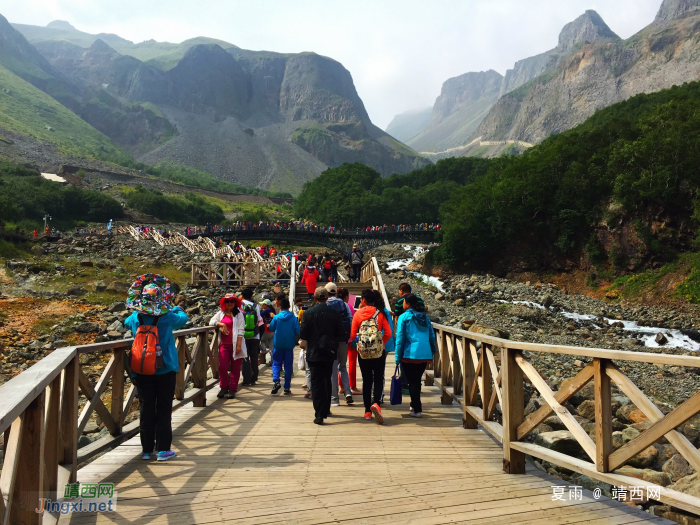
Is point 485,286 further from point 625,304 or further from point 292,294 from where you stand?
point 292,294

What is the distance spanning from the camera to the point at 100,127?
196625 millimetres

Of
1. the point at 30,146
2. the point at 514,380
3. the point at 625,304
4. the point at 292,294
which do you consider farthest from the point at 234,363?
the point at 30,146

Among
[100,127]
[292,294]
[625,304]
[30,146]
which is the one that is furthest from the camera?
[100,127]

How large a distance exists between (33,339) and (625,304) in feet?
112

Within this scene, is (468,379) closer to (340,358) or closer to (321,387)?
(321,387)

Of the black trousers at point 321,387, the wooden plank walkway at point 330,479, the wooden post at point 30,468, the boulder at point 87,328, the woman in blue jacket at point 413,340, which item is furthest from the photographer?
the boulder at point 87,328

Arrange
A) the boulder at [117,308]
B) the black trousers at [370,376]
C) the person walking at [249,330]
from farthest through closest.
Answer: the boulder at [117,308] < the person walking at [249,330] < the black trousers at [370,376]

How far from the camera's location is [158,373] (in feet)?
15.5

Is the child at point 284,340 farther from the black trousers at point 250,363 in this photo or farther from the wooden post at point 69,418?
the wooden post at point 69,418

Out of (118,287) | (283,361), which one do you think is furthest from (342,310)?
(118,287)

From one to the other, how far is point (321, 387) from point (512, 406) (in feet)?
8.97

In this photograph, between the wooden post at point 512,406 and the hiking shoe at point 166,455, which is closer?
the wooden post at point 512,406

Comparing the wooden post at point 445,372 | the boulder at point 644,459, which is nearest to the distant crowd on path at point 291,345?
the wooden post at point 445,372

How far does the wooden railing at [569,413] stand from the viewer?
108 inches
